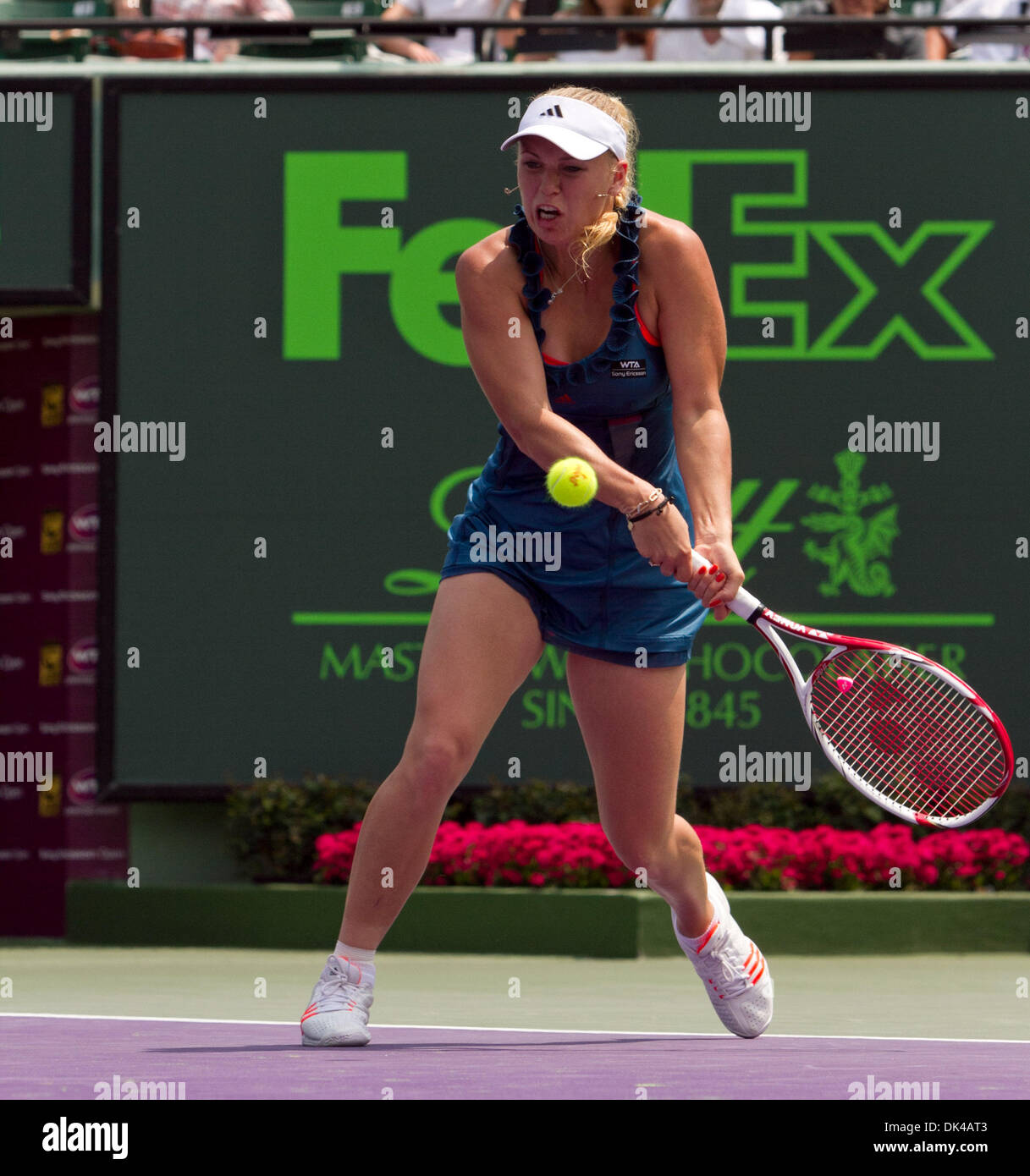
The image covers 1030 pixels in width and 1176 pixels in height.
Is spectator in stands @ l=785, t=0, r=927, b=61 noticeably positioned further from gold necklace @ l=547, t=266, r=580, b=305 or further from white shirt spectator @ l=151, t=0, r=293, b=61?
gold necklace @ l=547, t=266, r=580, b=305

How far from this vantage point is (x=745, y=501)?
34.5 feet

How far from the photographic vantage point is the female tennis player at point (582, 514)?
15.6ft

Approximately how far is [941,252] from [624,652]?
6215 millimetres

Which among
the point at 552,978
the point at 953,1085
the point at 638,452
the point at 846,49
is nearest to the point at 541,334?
the point at 638,452

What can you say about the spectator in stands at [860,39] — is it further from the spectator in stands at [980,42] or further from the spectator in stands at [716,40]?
the spectator in stands at [716,40]

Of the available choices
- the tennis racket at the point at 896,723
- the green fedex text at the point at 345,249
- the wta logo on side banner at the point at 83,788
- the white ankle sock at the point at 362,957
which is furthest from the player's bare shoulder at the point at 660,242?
the wta logo on side banner at the point at 83,788

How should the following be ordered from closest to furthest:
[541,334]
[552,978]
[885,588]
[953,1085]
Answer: [953,1085]
[541,334]
[552,978]
[885,588]

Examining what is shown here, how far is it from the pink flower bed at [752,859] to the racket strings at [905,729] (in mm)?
4293

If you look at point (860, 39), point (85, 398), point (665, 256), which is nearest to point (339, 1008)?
point (665, 256)

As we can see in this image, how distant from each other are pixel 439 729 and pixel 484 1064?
782mm

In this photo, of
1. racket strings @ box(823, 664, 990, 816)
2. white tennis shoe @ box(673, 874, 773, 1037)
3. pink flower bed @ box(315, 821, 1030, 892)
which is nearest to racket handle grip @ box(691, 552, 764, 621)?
racket strings @ box(823, 664, 990, 816)

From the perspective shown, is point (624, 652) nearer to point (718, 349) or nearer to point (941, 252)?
point (718, 349)

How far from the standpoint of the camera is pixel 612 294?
490cm

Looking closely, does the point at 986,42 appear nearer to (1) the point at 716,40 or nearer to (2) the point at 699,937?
(1) the point at 716,40
